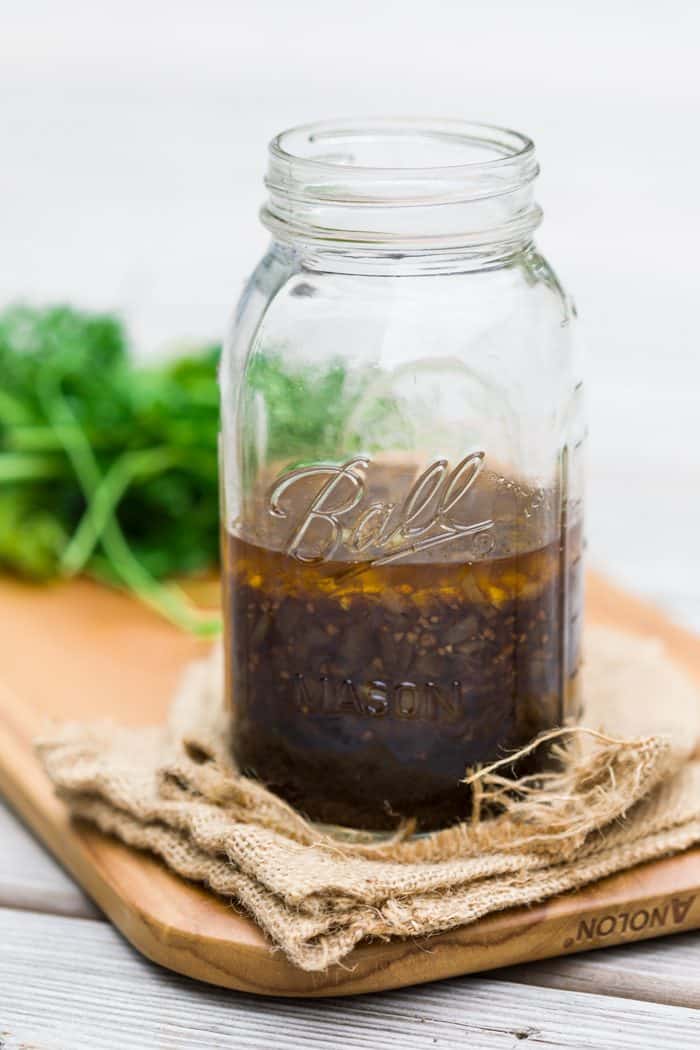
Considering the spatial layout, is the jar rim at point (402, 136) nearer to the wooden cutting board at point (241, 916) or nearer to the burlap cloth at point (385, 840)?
the burlap cloth at point (385, 840)

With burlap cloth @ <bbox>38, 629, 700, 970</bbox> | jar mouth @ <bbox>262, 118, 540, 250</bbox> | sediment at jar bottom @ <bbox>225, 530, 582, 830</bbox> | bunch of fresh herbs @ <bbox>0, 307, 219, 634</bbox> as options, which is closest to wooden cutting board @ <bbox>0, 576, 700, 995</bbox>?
burlap cloth @ <bbox>38, 629, 700, 970</bbox>

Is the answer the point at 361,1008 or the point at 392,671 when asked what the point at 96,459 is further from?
the point at 361,1008

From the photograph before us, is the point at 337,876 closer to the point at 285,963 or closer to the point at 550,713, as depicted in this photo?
the point at 285,963

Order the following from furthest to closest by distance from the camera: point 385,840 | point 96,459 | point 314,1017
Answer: point 96,459
point 385,840
point 314,1017

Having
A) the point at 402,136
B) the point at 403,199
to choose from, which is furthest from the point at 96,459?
the point at 403,199

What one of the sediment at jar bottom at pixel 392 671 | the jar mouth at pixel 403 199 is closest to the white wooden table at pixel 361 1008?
the sediment at jar bottom at pixel 392 671

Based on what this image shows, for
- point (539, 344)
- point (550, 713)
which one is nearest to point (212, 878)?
point (550, 713)
